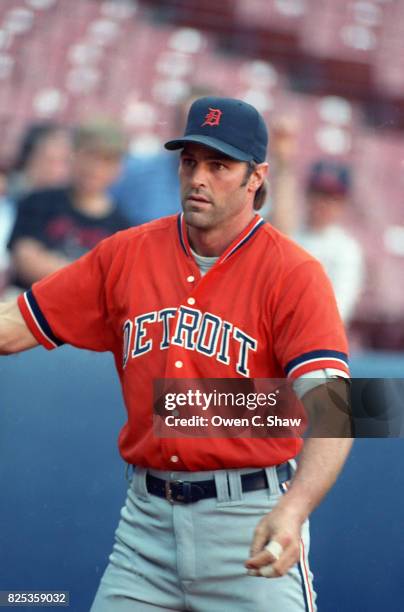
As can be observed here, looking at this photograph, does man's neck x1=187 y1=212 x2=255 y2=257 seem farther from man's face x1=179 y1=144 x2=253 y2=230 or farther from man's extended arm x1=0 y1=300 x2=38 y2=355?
man's extended arm x1=0 y1=300 x2=38 y2=355

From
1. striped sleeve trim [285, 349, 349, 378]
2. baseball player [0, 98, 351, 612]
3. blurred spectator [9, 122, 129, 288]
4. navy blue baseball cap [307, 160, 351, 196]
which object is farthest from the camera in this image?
navy blue baseball cap [307, 160, 351, 196]

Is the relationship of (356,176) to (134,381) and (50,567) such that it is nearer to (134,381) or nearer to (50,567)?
(50,567)

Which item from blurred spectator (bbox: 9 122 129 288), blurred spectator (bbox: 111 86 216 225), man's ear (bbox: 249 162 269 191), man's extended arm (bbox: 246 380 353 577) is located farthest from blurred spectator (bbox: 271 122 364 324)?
man's extended arm (bbox: 246 380 353 577)

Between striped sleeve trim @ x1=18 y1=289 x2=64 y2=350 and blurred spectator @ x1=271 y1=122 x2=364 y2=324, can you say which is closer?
striped sleeve trim @ x1=18 y1=289 x2=64 y2=350

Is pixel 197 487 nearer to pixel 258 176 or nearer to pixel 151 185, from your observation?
pixel 258 176

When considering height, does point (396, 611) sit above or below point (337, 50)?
below

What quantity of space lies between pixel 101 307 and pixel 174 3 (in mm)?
4161

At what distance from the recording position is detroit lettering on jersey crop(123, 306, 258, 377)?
2160 mm

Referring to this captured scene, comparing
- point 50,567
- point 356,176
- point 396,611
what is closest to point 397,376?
point 396,611

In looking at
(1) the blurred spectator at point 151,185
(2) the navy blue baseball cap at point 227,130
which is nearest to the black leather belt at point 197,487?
(2) the navy blue baseball cap at point 227,130

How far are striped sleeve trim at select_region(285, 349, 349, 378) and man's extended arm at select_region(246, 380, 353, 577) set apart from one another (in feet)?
0.16

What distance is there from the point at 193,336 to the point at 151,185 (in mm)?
2224

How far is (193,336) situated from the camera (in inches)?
86.3

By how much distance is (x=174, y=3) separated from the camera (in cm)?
611
